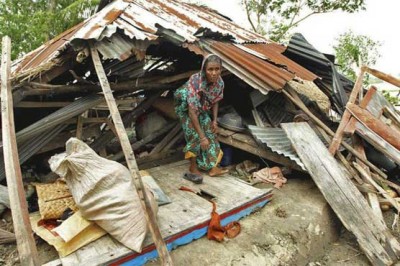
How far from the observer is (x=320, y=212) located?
3355 mm

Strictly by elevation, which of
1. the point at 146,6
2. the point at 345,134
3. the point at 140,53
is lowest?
the point at 345,134

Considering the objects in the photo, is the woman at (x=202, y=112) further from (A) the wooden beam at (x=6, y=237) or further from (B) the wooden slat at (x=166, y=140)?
(A) the wooden beam at (x=6, y=237)

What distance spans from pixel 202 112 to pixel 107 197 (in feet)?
6.27

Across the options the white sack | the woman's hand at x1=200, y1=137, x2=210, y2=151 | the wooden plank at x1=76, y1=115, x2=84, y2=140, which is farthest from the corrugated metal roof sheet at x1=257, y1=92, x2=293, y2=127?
the white sack

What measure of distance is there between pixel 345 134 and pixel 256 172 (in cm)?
129

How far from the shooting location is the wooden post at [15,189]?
185cm

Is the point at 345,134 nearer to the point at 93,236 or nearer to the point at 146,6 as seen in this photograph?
the point at 93,236

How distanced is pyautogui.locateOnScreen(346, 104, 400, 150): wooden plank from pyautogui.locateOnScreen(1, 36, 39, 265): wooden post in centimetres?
376

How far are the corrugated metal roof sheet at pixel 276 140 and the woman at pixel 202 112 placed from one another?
2.09 feet

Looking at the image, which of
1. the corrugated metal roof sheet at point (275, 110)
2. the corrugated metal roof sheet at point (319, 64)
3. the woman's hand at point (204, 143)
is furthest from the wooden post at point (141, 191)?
the corrugated metal roof sheet at point (319, 64)

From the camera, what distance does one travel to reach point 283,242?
9.65ft

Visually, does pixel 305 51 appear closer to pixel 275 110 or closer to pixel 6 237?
→ pixel 275 110

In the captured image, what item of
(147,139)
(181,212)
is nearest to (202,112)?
(147,139)

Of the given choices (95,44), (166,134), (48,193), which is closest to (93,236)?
(48,193)
